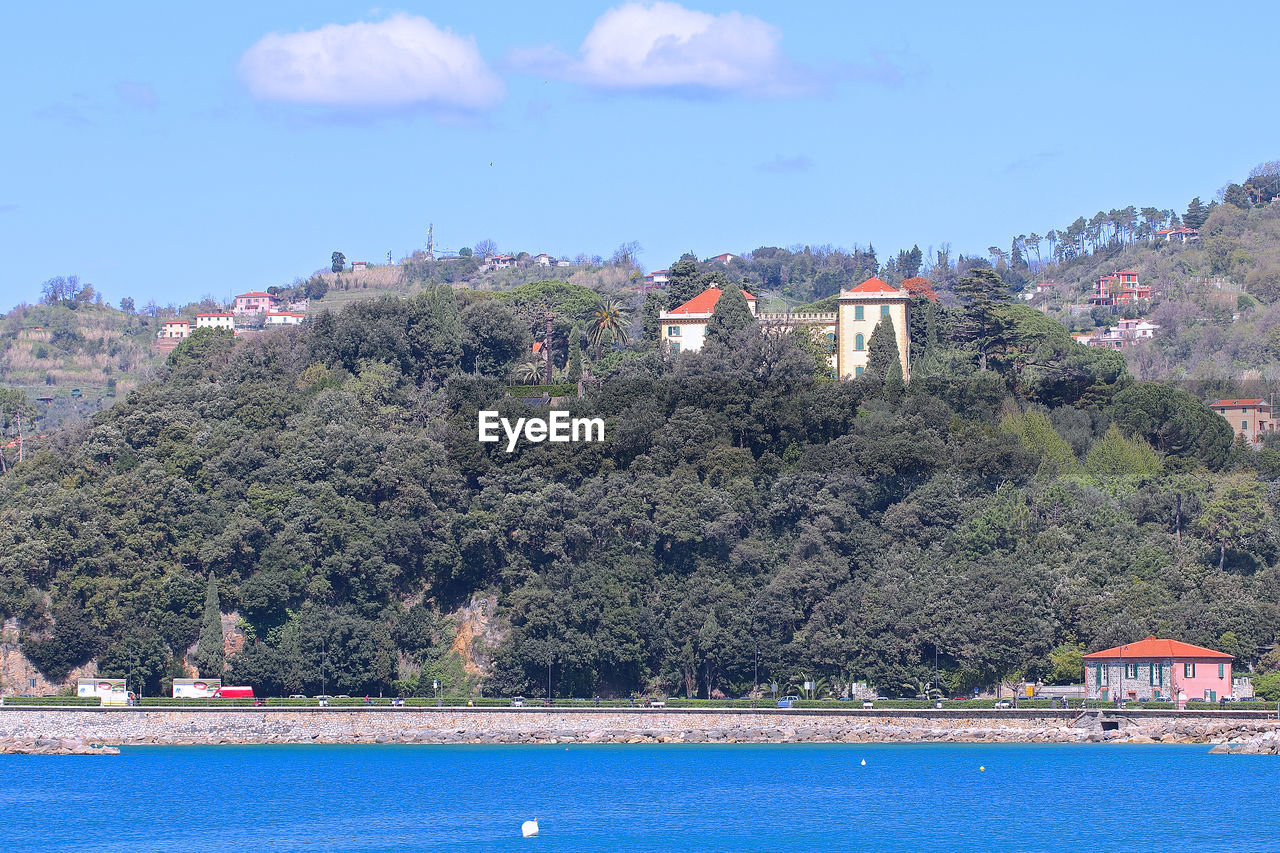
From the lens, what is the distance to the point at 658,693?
237 ft

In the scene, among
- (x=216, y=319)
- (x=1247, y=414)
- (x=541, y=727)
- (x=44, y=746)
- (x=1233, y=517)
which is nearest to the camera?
(x=44, y=746)

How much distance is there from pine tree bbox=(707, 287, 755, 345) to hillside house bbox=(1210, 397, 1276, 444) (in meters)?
35.9

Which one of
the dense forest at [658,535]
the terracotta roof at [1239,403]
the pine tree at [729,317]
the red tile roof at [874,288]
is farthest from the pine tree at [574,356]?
the terracotta roof at [1239,403]

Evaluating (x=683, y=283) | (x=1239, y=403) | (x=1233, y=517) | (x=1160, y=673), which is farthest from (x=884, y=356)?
(x=1239, y=403)

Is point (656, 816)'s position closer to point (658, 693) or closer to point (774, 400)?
point (658, 693)

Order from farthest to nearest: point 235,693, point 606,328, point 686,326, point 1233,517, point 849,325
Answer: point 606,328 → point 849,325 → point 686,326 → point 1233,517 → point 235,693

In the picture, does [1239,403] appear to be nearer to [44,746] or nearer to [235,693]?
[235,693]

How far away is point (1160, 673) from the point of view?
66.0m

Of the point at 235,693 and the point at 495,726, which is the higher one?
the point at 235,693

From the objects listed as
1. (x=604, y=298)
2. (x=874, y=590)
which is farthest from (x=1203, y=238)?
(x=874, y=590)

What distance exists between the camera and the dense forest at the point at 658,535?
69.7 m

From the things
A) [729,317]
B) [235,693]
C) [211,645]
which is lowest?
[235,693]

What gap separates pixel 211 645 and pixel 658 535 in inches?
742

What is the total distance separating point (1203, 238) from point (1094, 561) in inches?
5332
